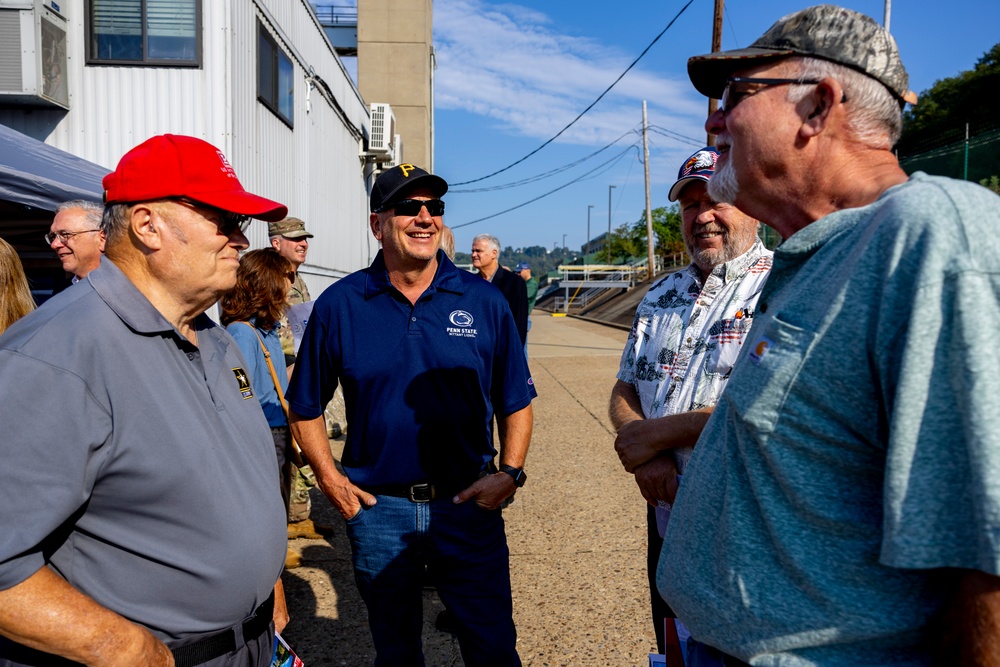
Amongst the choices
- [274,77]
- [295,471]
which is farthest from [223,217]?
[274,77]

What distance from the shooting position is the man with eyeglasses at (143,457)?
1451 millimetres

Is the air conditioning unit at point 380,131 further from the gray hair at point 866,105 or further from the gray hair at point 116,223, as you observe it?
the gray hair at point 866,105

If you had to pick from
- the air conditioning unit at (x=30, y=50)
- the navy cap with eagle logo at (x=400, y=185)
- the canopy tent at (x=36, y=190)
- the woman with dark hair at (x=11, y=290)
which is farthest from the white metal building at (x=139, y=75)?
the woman with dark hair at (x=11, y=290)

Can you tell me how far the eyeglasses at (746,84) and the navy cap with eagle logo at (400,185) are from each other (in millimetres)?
1712

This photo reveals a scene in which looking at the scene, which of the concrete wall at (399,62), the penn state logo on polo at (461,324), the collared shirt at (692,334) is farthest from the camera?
the concrete wall at (399,62)

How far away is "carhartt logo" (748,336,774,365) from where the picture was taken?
44.3 inches

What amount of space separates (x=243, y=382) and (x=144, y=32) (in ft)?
24.9

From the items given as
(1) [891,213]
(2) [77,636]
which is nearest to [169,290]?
(2) [77,636]

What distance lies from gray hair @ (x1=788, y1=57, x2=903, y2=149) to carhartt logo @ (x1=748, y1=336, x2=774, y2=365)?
440 millimetres

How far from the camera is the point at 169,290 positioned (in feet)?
6.36

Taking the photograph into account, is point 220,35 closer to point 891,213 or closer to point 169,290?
point 169,290

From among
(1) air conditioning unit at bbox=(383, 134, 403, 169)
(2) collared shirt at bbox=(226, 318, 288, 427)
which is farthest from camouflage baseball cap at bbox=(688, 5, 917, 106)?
(1) air conditioning unit at bbox=(383, 134, 403, 169)

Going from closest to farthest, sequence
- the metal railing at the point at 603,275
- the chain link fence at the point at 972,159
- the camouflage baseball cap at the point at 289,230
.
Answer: the camouflage baseball cap at the point at 289,230 → the chain link fence at the point at 972,159 → the metal railing at the point at 603,275

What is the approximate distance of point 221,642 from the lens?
180 cm
